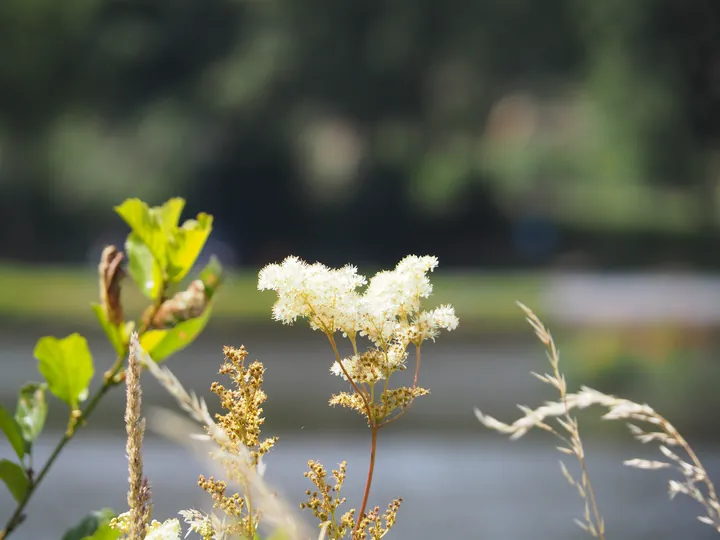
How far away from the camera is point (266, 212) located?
23.6 m

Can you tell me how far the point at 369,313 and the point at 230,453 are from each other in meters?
0.20

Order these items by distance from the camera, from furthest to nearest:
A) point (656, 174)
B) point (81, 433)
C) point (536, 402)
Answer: point (656, 174) < point (536, 402) < point (81, 433)

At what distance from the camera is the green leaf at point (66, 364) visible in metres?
0.90

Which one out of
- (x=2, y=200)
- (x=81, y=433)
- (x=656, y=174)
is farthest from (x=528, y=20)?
(x=81, y=433)

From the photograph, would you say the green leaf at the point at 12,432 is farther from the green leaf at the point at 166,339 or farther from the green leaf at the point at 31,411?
the green leaf at the point at 166,339

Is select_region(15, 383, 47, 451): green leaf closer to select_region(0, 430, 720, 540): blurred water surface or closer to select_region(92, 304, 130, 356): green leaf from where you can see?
select_region(92, 304, 130, 356): green leaf

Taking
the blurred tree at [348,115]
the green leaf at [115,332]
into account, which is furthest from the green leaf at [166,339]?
the blurred tree at [348,115]

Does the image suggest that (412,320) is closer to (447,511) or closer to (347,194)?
(447,511)

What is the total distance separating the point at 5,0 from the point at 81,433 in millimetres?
13928

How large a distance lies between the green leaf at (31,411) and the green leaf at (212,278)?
21 cm

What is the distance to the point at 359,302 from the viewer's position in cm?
83

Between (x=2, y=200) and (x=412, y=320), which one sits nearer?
(x=412, y=320)

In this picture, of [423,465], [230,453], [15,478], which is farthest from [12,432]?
[423,465]

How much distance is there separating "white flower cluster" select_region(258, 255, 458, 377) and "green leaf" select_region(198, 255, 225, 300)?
0.12ft
